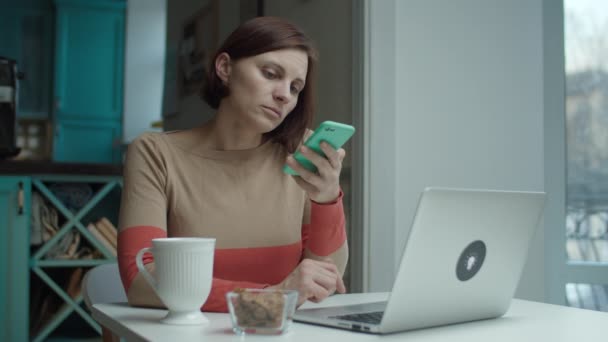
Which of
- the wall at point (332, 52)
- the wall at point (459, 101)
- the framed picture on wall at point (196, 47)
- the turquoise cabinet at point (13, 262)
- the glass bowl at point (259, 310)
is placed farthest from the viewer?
the framed picture on wall at point (196, 47)

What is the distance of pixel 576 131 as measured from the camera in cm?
231

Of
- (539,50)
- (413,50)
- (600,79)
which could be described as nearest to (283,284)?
(413,50)

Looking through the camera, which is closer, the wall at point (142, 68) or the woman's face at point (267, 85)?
the woman's face at point (267, 85)

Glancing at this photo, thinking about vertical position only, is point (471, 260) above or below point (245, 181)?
below

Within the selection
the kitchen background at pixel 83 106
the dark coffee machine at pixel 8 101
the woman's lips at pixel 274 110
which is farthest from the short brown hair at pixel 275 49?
the dark coffee machine at pixel 8 101

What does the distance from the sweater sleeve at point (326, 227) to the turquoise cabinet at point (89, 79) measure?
4.68 metres

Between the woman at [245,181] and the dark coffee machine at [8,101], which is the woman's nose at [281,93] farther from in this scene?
the dark coffee machine at [8,101]

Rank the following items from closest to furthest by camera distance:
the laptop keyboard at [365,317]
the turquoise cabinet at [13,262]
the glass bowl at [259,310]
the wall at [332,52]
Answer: the glass bowl at [259,310] → the laptop keyboard at [365,317] → the wall at [332,52] → the turquoise cabinet at [13,262]

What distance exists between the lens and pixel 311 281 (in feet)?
3.28

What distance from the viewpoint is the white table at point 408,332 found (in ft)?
2.64

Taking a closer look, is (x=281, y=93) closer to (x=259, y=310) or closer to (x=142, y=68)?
(x=259, y=310)

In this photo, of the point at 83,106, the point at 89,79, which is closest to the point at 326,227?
the point at 83,106

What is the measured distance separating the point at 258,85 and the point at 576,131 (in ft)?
4.80

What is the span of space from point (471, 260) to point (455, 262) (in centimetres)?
4
